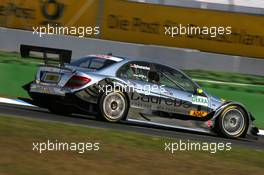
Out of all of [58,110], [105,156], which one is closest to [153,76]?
[58,110]

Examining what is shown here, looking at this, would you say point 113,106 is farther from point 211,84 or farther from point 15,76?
point 15,76

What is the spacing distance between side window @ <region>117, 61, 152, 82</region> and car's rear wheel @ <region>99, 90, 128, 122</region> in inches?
16.6

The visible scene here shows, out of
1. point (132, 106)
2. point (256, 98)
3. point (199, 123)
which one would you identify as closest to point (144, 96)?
point (132, 106)

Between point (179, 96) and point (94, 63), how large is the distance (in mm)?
1551

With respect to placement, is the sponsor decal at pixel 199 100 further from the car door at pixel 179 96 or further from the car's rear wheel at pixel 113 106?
the car's rear wheel at pixel 113 106

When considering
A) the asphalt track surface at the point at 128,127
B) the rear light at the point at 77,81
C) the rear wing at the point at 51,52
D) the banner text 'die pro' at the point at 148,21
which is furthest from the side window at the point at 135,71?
the banner text 'die pro' at the point at 148,21

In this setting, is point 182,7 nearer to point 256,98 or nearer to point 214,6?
point 214,6

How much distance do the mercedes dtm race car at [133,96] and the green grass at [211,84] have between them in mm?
2299

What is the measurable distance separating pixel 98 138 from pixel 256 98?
638cm

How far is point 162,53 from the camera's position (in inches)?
693

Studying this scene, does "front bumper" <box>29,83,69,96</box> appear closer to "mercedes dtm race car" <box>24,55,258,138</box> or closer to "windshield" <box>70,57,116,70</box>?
"mercedes dtm race car" <box>24,55,258,138</box>

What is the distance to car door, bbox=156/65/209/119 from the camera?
1191 cm

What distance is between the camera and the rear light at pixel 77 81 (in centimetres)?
1134

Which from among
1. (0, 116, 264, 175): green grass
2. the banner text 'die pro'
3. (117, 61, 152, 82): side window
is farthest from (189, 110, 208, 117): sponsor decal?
the banner text 'die pro'
